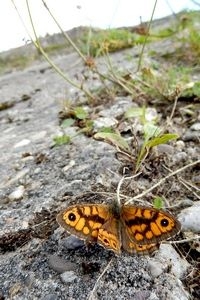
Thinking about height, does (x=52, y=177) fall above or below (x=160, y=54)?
above

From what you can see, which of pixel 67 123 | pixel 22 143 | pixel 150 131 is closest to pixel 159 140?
pixel 150 131

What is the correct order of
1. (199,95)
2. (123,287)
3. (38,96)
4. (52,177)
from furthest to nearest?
1. (38,96)
2. (199,95)
3. (52,177)
4. (123,287)

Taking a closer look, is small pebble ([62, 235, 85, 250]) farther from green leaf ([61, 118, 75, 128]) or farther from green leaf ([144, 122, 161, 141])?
green leaf ([61, 118, 75, 128])

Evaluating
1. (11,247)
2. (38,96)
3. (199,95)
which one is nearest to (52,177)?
(11,247)

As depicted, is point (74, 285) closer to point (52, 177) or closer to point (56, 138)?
point (52, 177)

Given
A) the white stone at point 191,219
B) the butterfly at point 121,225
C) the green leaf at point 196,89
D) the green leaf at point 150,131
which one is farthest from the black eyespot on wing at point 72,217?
the green leaf at point 196,89

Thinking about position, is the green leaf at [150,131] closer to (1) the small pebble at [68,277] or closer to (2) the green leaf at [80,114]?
(2) the green leaf at [80,114]

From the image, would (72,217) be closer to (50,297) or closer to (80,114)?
(50,297)
